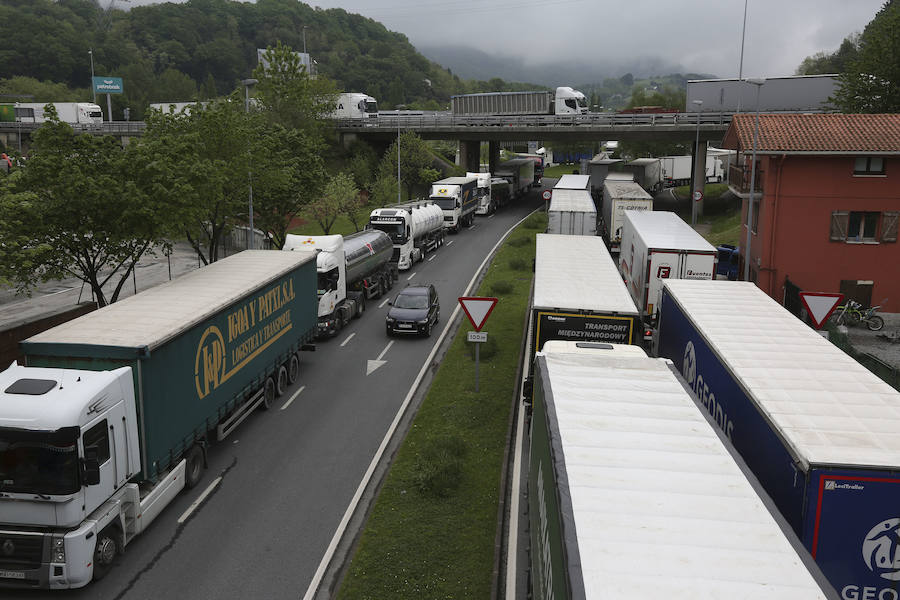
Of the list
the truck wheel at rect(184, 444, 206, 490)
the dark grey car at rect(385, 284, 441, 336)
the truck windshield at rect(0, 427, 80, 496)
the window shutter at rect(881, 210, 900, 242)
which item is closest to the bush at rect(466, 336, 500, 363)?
the dark grey car at rect(385, 284, 441, 336)

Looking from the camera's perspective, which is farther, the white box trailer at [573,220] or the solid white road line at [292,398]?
the white box trailer at [573,220]

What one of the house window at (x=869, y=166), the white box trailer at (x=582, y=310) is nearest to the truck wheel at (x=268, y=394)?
the white box trailer at (x=582, y=310)

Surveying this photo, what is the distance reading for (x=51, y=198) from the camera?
20125mm

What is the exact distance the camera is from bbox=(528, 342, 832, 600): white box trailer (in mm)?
6012

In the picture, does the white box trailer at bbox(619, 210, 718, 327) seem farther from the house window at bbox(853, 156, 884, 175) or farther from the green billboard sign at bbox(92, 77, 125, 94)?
the green billboard sign at bbox(92, 77, 125, 94)

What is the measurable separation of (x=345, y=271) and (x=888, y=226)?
22.6m

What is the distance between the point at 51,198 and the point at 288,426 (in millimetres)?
9586

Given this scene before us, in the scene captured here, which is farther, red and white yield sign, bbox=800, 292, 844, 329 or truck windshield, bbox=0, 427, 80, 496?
red and white yield sign, bbox=800, 292, 844, 329

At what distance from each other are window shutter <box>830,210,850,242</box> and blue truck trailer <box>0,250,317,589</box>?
80.4 feet

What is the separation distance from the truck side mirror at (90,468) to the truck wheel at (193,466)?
3.29 meters

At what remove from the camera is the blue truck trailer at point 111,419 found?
11062 mm

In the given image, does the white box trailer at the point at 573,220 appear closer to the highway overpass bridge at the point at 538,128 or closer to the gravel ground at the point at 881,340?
the gravel ground at the point at 881,340

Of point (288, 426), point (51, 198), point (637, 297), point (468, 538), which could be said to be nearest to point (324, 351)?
point (288, 426)

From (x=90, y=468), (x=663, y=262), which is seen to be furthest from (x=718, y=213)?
(x=90, y=468)
